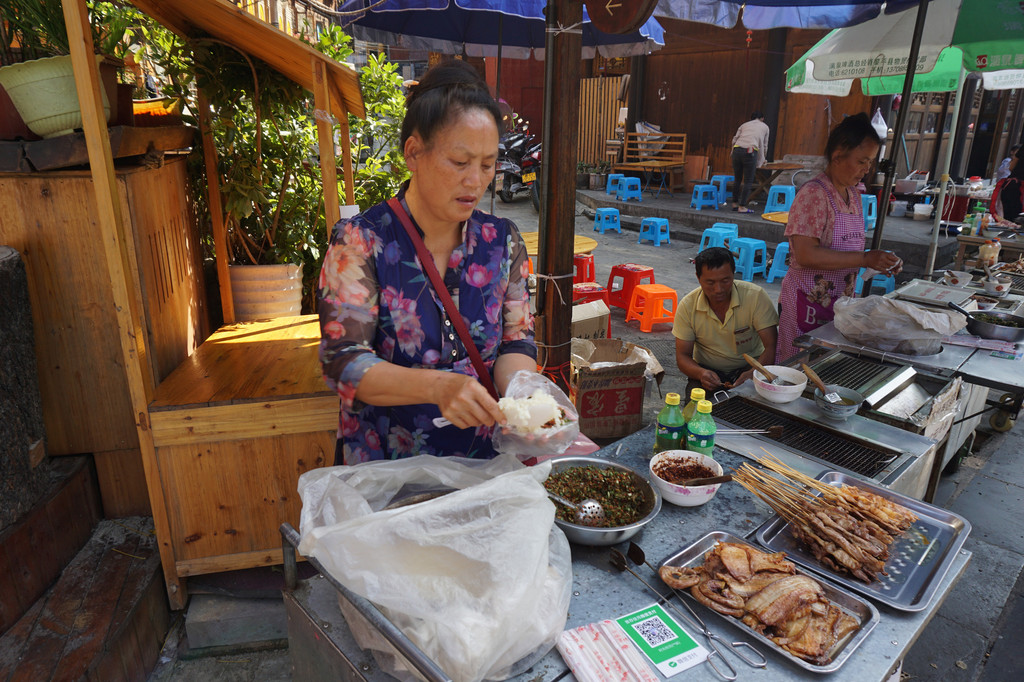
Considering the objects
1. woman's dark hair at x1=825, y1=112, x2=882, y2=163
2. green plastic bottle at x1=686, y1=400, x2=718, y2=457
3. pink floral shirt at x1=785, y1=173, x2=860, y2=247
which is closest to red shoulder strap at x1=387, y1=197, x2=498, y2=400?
green plastic bottle at x1=686, y1=400, x2=718, y2=457

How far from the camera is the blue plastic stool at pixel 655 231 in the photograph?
36.0ft

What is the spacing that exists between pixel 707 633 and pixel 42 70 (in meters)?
2.98

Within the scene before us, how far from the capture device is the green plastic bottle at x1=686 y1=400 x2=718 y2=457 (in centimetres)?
197

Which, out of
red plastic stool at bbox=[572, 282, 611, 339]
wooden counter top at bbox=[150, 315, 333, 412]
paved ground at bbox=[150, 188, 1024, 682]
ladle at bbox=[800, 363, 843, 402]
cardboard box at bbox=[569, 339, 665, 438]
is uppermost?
ladle at bbox=[800, 363, 843, 402]

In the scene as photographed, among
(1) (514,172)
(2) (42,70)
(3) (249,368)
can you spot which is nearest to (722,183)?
(1) (514,172)

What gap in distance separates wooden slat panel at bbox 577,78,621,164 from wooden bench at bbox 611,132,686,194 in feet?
5.36

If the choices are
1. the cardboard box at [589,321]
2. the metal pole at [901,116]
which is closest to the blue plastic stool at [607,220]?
the cardboard box at [589,321]

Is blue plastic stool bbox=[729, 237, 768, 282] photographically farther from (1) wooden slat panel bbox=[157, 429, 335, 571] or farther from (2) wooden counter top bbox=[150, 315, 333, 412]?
(1) wooden slat panel bbox=[157, 429, 335, 571]

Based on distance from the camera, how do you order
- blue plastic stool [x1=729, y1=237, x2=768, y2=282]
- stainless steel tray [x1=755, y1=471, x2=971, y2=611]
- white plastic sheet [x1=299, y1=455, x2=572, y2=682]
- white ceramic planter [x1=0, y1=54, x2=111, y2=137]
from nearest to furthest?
white plastic sheet [x1=299, y1=455, x2=572, y2=682]
stainless steel tray [x1=755, y1=471, x2=971, y2=611]
white ceramic planter [x1=0, y1=54, x2=111, y2=137]
blue plastic stool [x1=729, y1=237, x2=768, y2=282]

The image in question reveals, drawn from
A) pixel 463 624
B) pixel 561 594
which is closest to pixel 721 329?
pixel 561 594

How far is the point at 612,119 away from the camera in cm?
1619

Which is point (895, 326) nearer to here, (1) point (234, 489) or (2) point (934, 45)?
(2) point (934, 45)

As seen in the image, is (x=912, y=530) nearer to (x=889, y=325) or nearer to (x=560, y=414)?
(x=560, y=414)

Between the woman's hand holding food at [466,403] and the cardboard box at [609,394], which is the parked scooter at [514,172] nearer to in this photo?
the cardboard box at [609,394]
